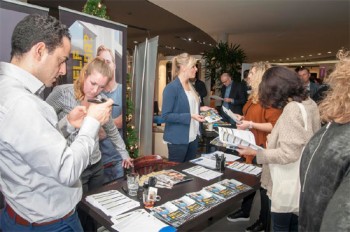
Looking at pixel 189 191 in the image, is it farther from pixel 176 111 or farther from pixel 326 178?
pixel 176 111

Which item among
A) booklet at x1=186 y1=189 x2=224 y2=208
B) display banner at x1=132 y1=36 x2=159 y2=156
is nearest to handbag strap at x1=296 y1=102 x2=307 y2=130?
booklet at x1=186 y1=189 x2=224 y2=208

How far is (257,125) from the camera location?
2473 millimetres

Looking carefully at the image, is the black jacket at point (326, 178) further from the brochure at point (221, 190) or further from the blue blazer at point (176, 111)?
the blue blazer at point (176, 111)

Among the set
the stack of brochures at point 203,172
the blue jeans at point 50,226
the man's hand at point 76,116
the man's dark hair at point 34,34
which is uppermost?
the man's dark hair at point 34,34

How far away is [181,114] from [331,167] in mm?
1959

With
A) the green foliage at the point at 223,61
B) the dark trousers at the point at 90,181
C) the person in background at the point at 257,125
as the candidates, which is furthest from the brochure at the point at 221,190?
the green foliage at the point at 223,61

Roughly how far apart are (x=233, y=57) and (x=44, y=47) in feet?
25.1

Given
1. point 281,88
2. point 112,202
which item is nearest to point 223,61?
point 281,88

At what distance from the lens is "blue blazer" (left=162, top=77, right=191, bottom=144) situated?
274 centimetres

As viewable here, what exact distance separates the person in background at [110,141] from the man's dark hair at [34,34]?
1.21m

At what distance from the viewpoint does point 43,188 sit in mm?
1048

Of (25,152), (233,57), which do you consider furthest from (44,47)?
(233,57)

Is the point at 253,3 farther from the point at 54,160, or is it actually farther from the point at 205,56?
the point at 54,160

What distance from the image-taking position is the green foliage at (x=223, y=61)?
812 cm
